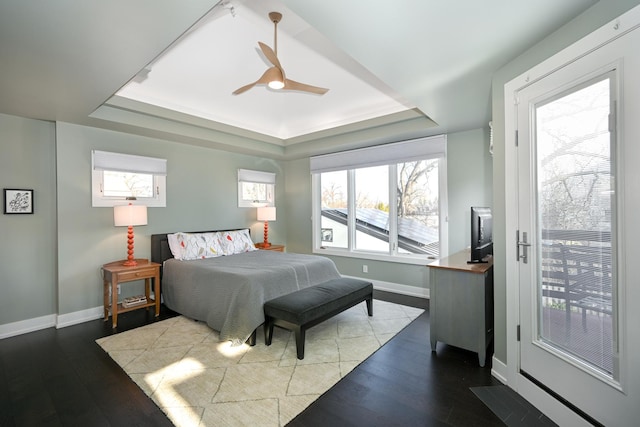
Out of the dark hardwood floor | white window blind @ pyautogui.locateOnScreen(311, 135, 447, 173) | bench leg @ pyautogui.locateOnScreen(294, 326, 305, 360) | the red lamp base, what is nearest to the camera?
the dark hardwood floor

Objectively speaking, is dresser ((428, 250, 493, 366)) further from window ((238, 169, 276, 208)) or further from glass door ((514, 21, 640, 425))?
window ((238, 169, 276, 208))

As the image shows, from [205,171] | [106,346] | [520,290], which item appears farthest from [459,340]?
[205,171]

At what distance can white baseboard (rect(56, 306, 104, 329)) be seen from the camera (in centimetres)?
350

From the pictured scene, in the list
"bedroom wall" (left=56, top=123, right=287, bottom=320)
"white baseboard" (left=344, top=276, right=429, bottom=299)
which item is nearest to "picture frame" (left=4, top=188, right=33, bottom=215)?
"bedroom wall" (left=56, top=123, right=287, bottom=320)

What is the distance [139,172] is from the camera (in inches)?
162

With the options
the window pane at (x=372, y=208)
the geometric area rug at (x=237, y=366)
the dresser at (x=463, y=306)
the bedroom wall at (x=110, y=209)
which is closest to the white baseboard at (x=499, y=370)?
the dresser at (x=463, y=306)

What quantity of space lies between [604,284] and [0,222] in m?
5.29

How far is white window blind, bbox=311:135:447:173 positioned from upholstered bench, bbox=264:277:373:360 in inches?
88.4

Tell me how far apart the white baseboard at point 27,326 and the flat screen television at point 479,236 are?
4.76 metres

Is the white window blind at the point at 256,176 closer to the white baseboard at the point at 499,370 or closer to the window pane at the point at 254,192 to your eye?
the window pane at the point at 254,192

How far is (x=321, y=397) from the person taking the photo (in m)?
2.12

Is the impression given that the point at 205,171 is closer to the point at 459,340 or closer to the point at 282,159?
the point at 282,159

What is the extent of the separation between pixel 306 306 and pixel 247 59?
2.71m

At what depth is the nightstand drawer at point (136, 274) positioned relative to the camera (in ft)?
11.4
